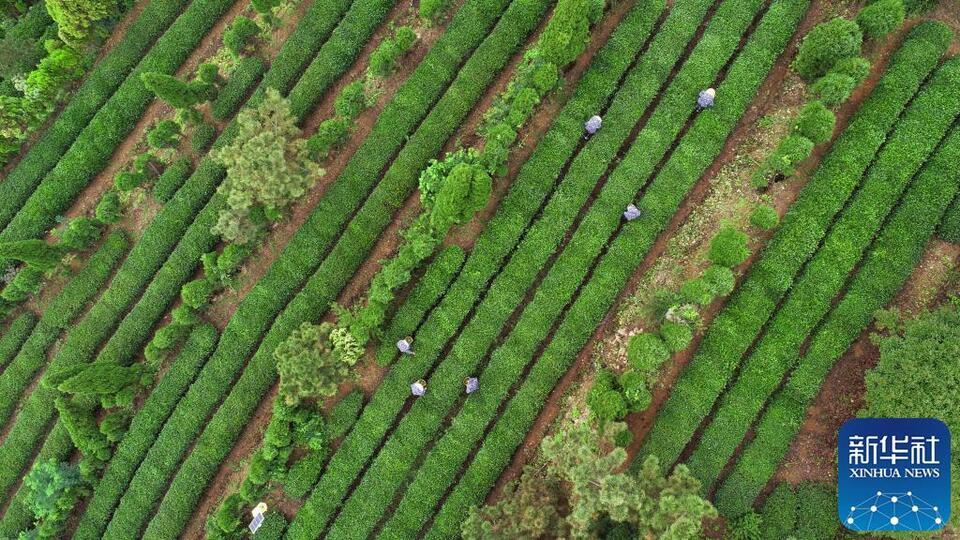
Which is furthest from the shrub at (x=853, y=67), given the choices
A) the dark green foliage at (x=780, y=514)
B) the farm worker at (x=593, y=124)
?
the dark green foliage at (x=780, y=514)

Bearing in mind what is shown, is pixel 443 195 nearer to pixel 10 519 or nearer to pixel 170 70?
pixel 170 70

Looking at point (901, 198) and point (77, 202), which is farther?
point (77, 202)

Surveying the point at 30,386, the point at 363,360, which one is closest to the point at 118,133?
the point at 30,386

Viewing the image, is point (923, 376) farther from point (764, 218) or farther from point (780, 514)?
point (764, 218)

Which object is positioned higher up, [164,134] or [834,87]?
[834,87]

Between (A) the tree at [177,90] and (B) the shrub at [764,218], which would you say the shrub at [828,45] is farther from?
(A) the tree at [177,90]

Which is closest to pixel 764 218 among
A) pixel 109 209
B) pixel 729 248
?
pixel 729 248
